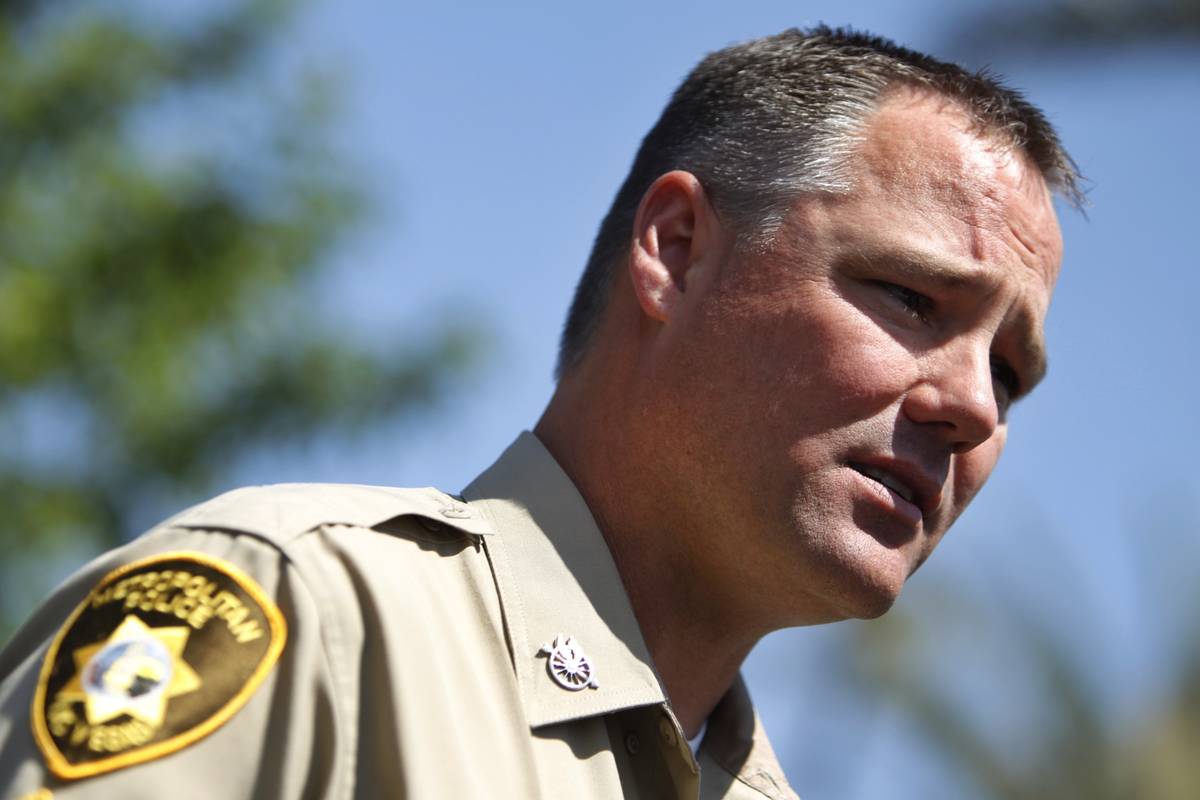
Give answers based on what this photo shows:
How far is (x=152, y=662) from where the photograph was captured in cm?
222

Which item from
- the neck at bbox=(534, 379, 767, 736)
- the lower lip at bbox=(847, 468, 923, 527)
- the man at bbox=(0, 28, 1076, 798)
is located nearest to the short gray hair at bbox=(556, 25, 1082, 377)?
the man at bbox=(0, 28, 1076, 798)

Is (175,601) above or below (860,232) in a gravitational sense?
below

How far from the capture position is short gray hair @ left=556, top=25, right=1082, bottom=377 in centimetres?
319

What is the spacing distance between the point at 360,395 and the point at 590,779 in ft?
25.2

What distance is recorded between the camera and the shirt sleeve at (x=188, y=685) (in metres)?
2.14

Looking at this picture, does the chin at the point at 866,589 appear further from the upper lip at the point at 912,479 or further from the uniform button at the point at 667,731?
the uniform button at the point at 667,731

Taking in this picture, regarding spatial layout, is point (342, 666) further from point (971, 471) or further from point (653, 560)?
point (971, 471)

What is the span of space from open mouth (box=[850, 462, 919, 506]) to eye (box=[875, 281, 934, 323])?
29 centimetres

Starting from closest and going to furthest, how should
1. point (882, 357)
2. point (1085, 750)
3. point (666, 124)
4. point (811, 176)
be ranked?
point (882, 357)
point (811, 176)
point (666, 124)
point (1085, 750)

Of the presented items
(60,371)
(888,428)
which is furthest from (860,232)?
(60,371)

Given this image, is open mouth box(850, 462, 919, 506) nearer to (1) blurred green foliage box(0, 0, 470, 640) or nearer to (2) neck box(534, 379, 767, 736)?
(2) neck box(534, 379, 767, 736)

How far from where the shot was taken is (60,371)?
9.62 meters

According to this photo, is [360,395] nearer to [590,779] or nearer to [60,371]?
[60,371]

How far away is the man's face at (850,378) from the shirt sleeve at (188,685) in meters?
0.87
